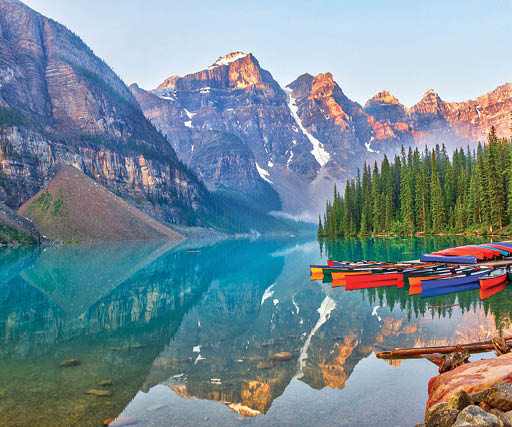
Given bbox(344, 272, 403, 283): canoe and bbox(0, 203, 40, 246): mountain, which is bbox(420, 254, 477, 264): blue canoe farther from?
A: bbox(0, 203, 40, 246): mountain

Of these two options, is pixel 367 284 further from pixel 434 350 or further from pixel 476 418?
pixel 476 418

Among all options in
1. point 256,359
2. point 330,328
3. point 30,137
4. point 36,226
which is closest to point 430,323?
point 330,328

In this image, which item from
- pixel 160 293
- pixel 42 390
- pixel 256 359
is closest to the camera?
pixel 42 390

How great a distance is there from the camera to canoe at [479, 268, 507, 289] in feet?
86.6

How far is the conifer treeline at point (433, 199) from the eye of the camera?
7575cm

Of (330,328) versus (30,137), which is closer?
(330,328)

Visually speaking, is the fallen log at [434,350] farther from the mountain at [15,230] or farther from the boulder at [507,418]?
the mountain at [15,230]

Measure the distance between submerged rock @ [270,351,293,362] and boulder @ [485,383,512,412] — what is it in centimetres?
830

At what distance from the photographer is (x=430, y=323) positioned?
18875 mm

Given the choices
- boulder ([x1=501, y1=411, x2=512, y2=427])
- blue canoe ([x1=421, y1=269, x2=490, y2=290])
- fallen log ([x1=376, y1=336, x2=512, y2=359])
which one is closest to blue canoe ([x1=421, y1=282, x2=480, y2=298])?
blue canoe ([x1=421, y1=269, x2=490, y2=290])

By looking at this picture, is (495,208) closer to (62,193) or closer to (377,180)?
(377,180)

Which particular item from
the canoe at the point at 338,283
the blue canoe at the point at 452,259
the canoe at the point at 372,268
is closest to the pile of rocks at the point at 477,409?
the canoe at the point at 372,268

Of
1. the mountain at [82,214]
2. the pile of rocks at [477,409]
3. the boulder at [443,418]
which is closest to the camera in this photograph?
the pile of rocks at [477,409]

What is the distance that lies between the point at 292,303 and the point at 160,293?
41.6 feet
